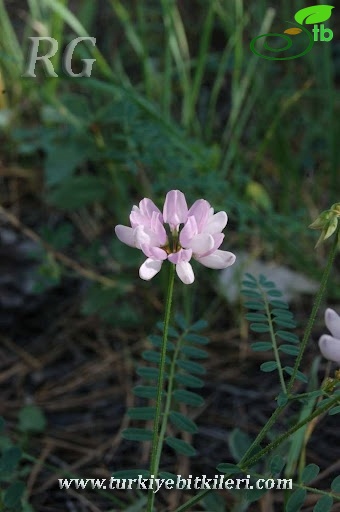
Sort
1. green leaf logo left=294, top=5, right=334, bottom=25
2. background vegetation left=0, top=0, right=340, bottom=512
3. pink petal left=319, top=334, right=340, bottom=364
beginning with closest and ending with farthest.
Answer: pink petal left=319, top=334, right=340, bottom=364 < background vegetation left=0, top=0, right=340, bottom=512 < green leaf logo left=294, top=5, right=334, bottom=25

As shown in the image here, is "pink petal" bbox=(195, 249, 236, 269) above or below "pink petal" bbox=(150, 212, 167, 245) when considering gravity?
below

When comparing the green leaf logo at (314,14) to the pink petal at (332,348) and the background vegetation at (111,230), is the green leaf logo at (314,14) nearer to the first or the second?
the background vegetation at (111,230)

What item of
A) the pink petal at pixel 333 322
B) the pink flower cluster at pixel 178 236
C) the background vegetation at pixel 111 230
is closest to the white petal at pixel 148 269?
the pink flower cluster at pixel 178 236

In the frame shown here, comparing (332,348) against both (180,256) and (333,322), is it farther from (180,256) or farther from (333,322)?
(180,256)

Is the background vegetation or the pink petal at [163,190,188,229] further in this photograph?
the background vegetation

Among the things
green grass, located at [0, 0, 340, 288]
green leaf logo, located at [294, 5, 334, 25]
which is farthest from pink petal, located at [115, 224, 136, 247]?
green leaf logo, located at [294, 5, 334, 25]

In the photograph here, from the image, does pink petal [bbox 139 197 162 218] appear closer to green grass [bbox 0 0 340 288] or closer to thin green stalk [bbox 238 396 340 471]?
thin green stalk [bbox 238 396 340 471]

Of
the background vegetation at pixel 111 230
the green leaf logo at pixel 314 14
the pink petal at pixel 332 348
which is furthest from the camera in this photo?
the green leaf logo at pixel 314 14

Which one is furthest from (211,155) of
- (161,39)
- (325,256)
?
(161,39)

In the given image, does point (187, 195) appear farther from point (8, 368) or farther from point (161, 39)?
point (161, 39)
